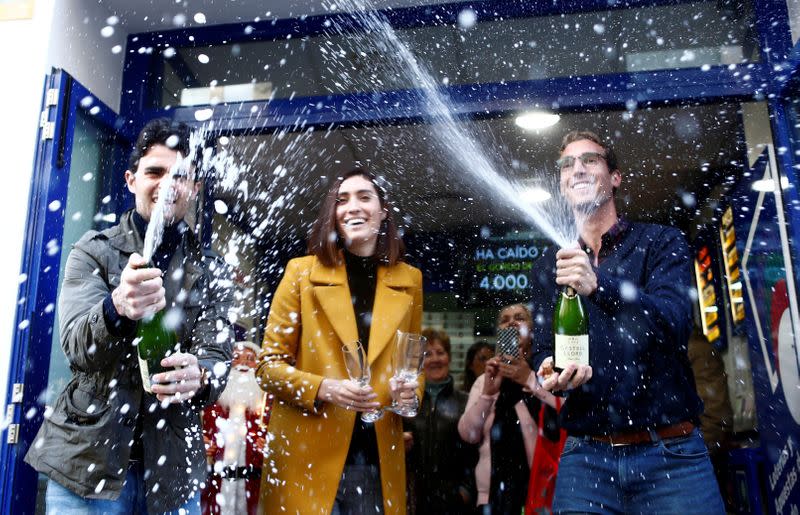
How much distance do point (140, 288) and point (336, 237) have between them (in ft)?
3.94

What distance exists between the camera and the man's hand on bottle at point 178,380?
2154 mm

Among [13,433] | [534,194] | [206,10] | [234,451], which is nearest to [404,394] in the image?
[234,451]

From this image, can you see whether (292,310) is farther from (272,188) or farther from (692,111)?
(272,188)

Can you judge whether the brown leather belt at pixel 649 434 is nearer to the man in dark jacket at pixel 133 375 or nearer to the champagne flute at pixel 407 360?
the champagne flute at pixel 407 360

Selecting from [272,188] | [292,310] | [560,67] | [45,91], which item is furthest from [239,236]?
[292,310]

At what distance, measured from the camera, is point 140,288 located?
1.98 meters

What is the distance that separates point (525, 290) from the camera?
7.86 meters

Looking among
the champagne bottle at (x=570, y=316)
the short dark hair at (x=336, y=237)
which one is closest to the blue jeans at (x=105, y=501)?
the short dark hair at (x=336, y=237)

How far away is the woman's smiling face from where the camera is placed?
3.04 metres

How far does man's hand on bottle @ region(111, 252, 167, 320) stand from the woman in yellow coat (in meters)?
0.84

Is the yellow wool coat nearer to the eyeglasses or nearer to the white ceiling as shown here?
the eyeglasses

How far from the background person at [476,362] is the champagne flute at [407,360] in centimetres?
298

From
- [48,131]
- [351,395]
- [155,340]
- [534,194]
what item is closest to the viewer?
[351,395]

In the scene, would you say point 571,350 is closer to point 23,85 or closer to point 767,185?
point 767,185
